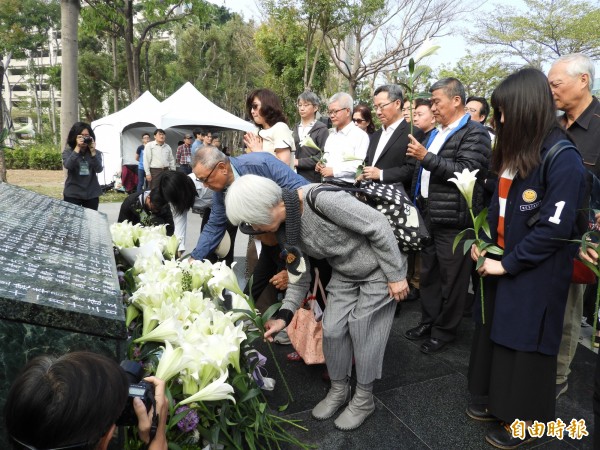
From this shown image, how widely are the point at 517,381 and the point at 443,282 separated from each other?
1241 mm

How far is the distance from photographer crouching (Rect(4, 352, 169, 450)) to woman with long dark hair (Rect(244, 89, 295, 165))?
2.70 meters

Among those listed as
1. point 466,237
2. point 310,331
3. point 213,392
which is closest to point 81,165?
point 310,331

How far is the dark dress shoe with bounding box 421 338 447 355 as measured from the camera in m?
3.22

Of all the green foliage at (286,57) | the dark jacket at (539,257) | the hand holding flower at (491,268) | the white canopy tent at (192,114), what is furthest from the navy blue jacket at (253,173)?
the green foliage at (286,57)

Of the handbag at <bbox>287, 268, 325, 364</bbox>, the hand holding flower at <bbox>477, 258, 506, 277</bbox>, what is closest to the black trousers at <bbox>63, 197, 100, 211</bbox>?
the handbag at <bbox>287, 268, 325, 364</bbox>

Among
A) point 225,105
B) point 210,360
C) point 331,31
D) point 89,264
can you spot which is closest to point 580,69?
point 210,360

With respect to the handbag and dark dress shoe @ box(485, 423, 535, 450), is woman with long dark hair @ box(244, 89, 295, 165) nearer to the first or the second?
the handbag

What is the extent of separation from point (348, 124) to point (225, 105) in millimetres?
31345

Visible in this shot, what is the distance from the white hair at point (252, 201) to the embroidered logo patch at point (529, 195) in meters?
1.13

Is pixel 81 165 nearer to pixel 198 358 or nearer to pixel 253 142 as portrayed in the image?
pixel 253 142

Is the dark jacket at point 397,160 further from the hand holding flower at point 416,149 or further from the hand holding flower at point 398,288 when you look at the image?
the hand holding flower at point 398,288

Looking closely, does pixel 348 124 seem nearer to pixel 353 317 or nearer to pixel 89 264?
pixel 353 317

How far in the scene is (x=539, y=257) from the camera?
76.1 inches

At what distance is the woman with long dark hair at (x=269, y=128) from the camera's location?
356 cm
